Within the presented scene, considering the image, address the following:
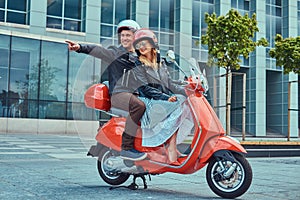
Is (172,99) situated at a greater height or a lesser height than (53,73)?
lesser

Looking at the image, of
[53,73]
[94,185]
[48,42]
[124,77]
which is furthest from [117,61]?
[48,42]

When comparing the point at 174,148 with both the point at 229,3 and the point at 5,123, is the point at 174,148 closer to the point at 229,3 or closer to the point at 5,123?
the point at 5,123

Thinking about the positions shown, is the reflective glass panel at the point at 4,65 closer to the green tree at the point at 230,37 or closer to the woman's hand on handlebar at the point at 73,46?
the green tree at the point at 230,37

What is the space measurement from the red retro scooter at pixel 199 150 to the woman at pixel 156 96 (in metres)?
0.11

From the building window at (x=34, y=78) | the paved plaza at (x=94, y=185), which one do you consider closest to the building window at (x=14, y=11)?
the building window at (x=34, y=78)

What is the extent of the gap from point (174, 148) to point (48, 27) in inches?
901

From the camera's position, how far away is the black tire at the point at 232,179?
4.39 m

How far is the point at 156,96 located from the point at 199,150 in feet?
2.18

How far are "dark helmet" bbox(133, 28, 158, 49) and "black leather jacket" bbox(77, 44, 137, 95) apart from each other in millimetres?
166

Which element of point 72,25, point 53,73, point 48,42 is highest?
point 72,25

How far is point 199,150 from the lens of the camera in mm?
4539

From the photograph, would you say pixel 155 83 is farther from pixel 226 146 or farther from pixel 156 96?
pixel 226 146

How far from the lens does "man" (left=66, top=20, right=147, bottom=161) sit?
4664 mm

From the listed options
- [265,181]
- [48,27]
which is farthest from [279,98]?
[265,181]
